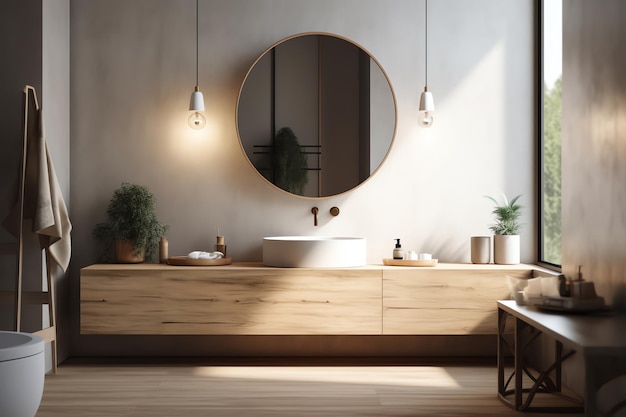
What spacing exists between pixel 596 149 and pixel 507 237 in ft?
3.90

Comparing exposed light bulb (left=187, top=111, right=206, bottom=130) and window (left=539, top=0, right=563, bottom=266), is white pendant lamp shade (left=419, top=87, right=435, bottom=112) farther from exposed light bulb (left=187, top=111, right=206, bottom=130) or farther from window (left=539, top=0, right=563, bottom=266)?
exposed light bulb (left=187, top=111, right=206, bottom=130)

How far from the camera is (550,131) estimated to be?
446 cm

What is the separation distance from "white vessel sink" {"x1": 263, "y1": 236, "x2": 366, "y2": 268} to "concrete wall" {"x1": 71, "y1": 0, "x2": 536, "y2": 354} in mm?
390

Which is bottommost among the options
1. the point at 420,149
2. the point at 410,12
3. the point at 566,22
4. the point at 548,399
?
the point at 548,399

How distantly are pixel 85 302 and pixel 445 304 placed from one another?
2.07 m

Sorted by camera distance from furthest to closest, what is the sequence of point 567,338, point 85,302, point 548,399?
1. point 85,302
2. point 548,399
3. point 567,338

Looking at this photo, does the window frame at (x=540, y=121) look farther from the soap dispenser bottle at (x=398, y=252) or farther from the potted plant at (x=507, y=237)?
the soap dispenser bottle at (x=398, y=252)

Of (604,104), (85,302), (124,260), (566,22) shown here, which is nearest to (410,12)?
(566,22)

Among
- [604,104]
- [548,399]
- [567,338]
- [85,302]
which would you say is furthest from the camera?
[85,302]

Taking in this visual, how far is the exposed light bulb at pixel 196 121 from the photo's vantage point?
4.44m

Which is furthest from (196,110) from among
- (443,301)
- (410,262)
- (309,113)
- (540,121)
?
(540,121)

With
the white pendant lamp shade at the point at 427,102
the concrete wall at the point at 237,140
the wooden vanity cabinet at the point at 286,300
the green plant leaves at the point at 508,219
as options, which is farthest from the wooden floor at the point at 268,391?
the white pendant lamp shade at the point at 427,102

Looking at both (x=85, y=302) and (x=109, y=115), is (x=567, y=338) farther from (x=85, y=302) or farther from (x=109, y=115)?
(x=109, y=115)

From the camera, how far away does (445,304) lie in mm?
4098
